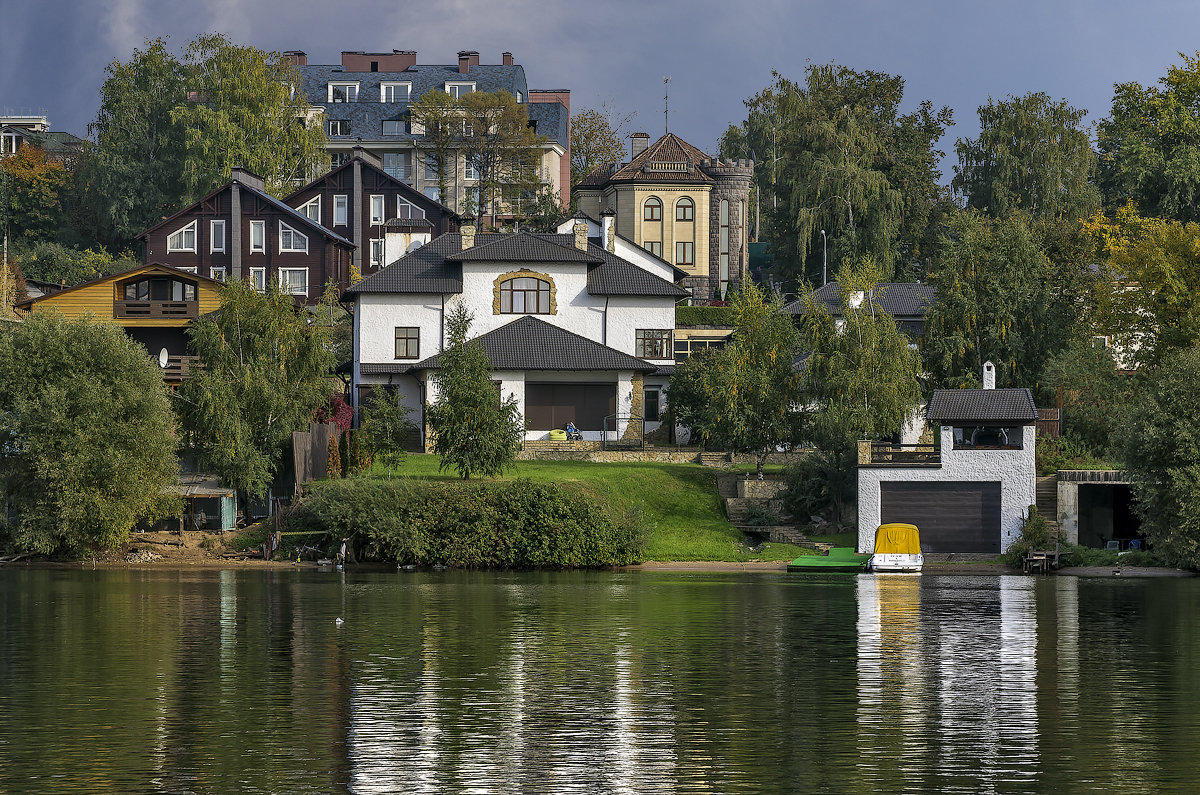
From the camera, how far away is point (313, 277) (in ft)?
292

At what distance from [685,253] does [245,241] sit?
28.0 meters

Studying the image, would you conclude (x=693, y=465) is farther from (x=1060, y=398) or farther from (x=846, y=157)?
(x=846, y=157)

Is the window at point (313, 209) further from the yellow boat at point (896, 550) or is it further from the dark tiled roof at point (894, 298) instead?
the yellow boat at point (896, 550)

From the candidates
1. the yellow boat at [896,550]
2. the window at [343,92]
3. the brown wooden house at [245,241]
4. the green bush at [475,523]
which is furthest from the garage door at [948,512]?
the window at [343,92]

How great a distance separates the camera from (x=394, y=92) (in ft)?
394

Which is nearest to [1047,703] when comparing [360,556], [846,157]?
[360,556]

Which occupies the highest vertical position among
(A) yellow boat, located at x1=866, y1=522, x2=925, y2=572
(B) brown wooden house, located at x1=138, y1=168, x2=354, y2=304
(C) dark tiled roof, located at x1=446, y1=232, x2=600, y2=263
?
(B) brown wooden house, located at x1=138, y1=168, x2=354, y2=304

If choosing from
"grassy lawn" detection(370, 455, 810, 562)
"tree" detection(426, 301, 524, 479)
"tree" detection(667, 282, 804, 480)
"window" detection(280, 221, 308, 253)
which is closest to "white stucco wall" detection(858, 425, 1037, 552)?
"grassy lawn" detection(370, 455, 810, 562)

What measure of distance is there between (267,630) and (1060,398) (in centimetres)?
3967

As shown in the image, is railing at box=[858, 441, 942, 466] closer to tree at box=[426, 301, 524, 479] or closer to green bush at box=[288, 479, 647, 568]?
green bush at box=[288, 479, 647, 568]

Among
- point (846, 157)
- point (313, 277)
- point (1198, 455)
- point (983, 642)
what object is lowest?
point (983, 642)

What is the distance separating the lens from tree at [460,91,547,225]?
99.2 metres

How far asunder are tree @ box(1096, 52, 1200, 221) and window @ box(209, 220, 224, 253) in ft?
168

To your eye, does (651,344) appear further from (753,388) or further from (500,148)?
(500,148)
